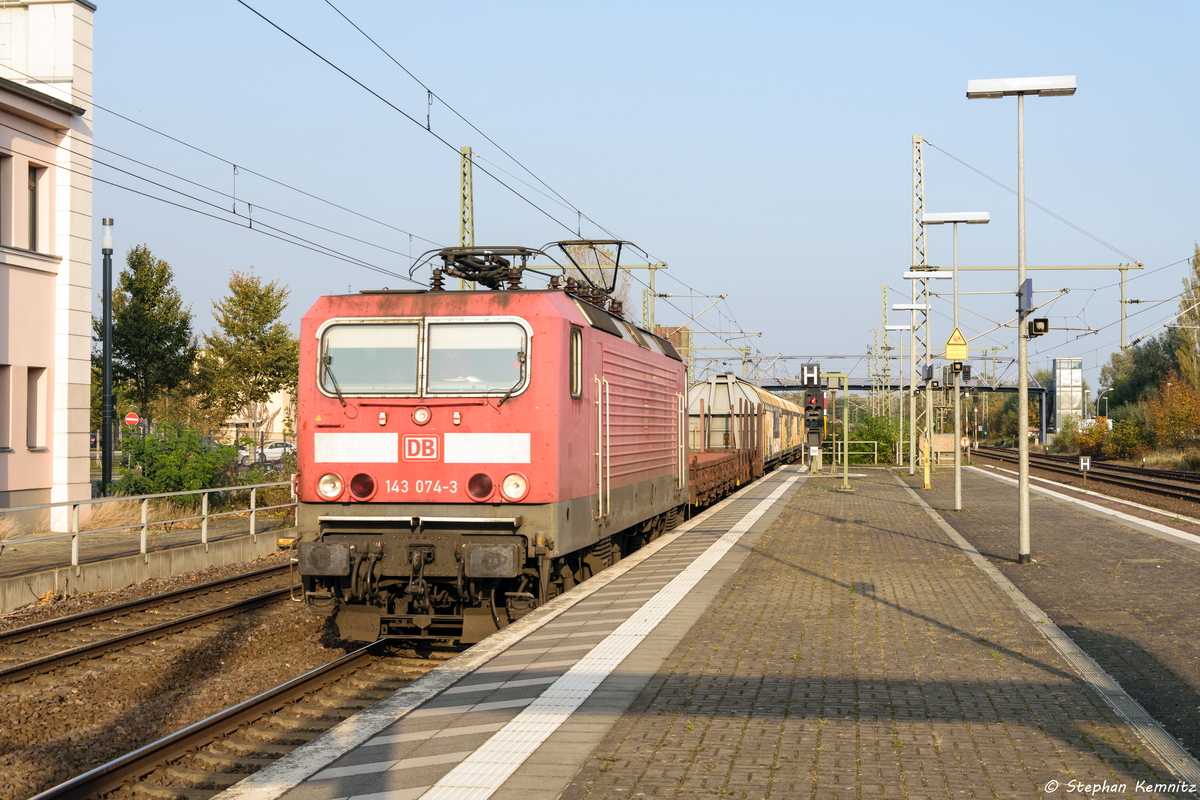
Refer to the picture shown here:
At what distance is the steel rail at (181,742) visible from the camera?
235 inches

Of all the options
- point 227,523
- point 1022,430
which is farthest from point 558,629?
point 227,523

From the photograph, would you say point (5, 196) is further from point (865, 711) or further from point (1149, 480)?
point (1149, 480)

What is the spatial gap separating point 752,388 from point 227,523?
20.2m

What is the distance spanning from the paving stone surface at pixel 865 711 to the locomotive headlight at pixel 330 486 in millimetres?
3420

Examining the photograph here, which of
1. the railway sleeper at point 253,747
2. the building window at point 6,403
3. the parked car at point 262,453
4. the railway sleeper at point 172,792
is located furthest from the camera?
the parked car at point 262,453

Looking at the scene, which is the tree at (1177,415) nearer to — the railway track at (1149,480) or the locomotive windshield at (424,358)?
the railway track at (1149,480)

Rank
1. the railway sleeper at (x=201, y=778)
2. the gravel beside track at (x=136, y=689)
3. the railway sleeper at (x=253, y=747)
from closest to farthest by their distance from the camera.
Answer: the railway sleeper at (x=201, y=778) → the railway sleeper at (x=253, y=747) → the gravel beside track at (x=136, y=689)

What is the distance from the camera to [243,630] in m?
11.5

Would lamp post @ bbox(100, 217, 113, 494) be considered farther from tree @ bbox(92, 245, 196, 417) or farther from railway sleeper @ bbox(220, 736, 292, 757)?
railway sleeper @ bbox(220, 736, 292, 757)

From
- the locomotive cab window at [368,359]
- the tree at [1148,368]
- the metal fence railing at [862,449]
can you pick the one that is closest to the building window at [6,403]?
the locomotive cab window at [368,359]

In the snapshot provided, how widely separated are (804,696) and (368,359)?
16.8 ft

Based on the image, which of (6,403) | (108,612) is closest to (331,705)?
(108,612)

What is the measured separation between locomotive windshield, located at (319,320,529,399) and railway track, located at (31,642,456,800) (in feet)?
8.09

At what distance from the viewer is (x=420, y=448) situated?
9594 millimetres
